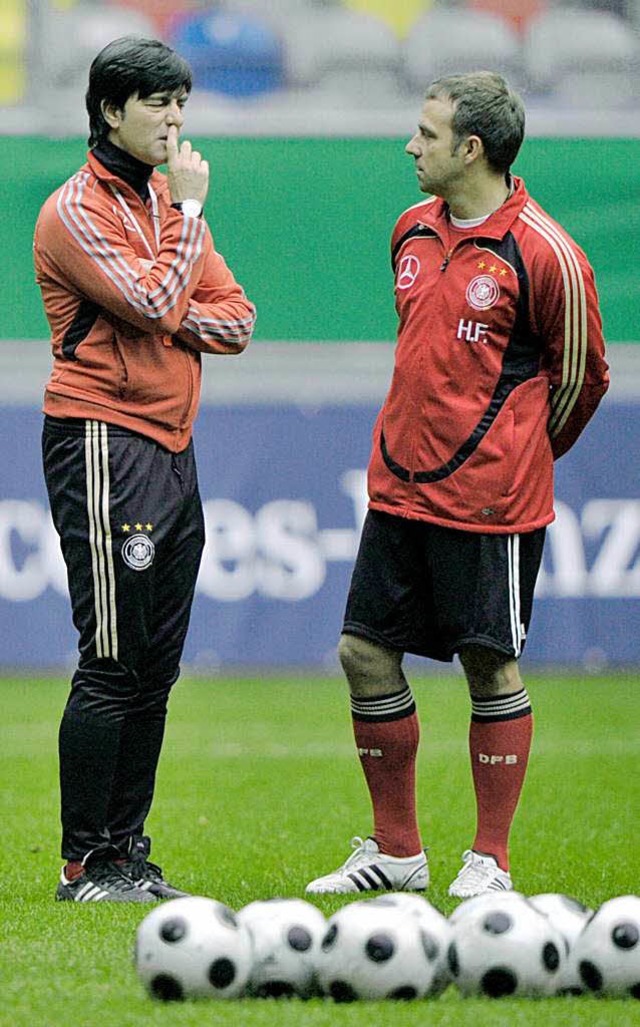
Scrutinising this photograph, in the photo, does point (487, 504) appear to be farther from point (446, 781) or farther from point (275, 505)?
point (275, 505)

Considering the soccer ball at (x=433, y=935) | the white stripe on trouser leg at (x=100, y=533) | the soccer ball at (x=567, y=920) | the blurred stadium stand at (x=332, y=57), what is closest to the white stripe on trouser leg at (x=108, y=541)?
the white stripe on trouser leg at (x=100, y=533)

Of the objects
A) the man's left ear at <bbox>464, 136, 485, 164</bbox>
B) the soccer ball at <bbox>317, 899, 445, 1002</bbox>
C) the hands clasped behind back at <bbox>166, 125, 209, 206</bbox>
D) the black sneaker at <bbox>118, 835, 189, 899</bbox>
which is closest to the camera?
the soccer ball at <bbox>317, 899, 445, 1002</bbox>

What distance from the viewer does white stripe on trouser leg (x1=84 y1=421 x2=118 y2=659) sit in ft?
17.3

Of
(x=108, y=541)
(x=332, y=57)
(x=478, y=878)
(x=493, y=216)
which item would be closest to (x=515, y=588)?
(x=478, y=878)

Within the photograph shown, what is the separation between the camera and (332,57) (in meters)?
12.8

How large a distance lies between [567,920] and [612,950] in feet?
0.43

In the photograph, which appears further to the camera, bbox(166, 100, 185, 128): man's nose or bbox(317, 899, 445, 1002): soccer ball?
bbox(166, 100, 185, 128): man's nose

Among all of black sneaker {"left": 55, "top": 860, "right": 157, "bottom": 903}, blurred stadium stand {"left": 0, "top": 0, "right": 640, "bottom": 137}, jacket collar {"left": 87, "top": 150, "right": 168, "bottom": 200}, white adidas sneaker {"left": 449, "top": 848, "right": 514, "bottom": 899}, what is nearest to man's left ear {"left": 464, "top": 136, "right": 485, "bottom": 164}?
jacket collar {"left": 87, "top": 150, "right": 168, "bottom": 200}

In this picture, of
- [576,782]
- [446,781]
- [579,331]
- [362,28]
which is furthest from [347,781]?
[362,28]

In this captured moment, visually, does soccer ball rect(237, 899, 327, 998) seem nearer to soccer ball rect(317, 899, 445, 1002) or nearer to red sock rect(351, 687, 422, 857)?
soccer ball rect(317, 899, 445, 1002)

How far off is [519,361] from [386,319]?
6.11m

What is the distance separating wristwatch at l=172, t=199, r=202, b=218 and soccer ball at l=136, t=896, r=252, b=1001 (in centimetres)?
221

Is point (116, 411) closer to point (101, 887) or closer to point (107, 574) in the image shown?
point (107, 574)

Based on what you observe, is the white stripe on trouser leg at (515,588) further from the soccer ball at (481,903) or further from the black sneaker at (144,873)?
the soccer ball at (481,903)
